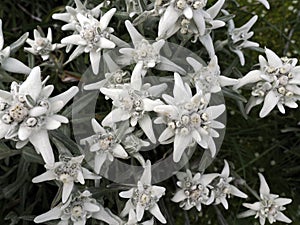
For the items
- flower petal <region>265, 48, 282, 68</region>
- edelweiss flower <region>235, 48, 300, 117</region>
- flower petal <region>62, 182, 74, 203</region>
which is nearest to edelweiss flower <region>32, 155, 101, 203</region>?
flower petal <region>62, 182, 74, 203</region>

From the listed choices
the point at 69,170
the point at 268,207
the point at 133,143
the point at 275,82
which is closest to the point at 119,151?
the point at 133,143

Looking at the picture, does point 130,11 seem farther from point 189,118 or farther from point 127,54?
point 189,118

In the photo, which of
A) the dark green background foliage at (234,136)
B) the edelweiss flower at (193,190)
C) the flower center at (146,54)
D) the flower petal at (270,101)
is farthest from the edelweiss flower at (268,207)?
the flower center at (146,54)

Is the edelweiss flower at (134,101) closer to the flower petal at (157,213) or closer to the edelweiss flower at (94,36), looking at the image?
the edelweiss flower at (94,36)

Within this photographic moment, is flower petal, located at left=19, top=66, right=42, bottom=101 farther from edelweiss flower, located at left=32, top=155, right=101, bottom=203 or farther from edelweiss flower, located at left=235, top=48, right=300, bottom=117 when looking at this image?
edelweiss flower, located at left=235, top=48, right=300, bottom=117

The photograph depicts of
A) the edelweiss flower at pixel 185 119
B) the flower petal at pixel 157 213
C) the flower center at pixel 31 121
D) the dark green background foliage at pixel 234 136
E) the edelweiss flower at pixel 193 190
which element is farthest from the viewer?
the dark green background foliage at pixel 234 136

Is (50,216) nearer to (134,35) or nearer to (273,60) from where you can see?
(134,35)
